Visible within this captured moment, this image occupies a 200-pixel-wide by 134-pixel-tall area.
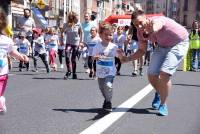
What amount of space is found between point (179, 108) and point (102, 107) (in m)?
1.29

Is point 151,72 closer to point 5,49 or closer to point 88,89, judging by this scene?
point 5,49

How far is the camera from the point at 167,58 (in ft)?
24.3

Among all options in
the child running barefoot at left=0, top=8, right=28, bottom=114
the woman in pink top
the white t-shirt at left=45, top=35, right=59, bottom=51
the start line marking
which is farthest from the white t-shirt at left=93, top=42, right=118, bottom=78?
the white t-shirt at left=45, top=35, right=59, bottom=51

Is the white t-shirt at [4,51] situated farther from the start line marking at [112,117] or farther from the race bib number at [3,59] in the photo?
the start line marking at [112,117]

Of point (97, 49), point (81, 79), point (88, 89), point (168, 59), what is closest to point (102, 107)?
point (97, 49)

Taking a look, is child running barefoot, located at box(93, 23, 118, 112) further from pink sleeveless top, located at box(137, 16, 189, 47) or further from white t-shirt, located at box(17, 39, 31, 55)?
white t-shirt, located at box(17, 39, 31, 55)

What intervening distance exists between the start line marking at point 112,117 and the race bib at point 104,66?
2.01 feet

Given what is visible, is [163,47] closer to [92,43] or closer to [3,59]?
[3,59]

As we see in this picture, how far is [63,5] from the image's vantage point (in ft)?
205

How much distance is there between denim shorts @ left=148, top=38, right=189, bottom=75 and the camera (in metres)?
7.39

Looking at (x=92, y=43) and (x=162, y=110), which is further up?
(x=92, y=43)

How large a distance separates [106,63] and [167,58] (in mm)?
995

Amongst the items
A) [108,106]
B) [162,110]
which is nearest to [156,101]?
[162,110]

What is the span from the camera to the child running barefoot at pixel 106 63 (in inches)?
309
